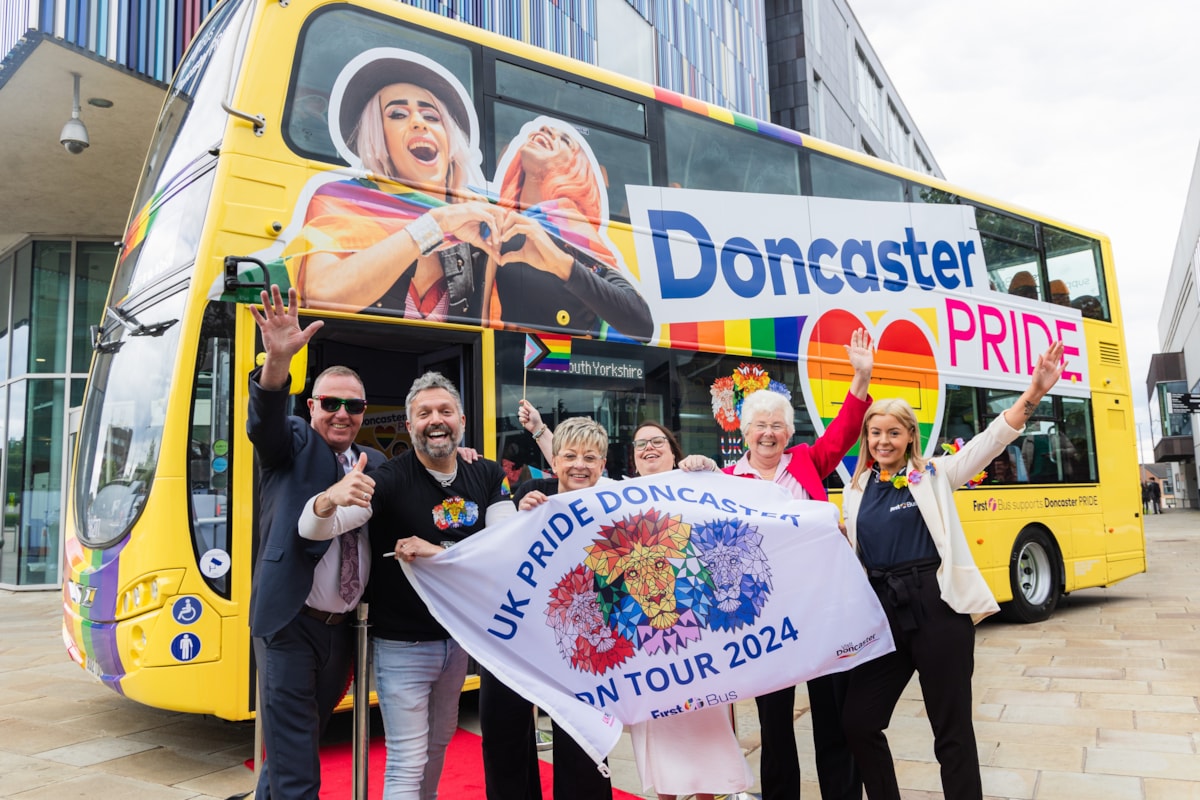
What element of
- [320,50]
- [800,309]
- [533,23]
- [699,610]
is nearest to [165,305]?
[320,50]

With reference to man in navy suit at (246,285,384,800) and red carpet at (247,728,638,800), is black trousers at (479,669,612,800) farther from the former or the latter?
Result: red carpet at (247,728,638,800)

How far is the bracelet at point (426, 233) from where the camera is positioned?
5359 millimetres

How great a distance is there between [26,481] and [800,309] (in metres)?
13.4

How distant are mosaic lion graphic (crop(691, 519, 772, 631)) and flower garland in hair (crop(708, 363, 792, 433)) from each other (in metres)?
2.87

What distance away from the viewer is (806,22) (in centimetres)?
3425

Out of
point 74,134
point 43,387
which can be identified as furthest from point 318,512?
point 43,387

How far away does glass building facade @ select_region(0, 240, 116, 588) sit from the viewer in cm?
1474

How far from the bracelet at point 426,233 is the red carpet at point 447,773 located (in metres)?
2.80

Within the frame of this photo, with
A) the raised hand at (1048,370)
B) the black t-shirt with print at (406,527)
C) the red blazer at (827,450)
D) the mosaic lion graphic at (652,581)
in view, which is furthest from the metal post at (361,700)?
the raised hand at (1048,370)

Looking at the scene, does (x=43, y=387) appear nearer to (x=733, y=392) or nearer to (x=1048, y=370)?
(x=733, y=392)

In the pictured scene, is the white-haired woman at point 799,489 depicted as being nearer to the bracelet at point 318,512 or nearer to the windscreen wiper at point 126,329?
the bracelet at point 318,512

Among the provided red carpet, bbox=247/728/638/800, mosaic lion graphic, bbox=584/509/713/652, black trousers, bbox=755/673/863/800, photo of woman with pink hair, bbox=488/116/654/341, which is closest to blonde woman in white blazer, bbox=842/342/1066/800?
black trousers, bbox=755/673/863/800

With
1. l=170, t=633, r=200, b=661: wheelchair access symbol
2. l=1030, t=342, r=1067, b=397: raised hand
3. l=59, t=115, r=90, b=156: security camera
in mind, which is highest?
l=59, t=115, r=90, b=156: security camera

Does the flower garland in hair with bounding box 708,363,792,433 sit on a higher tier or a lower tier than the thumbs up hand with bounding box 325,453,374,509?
higher
